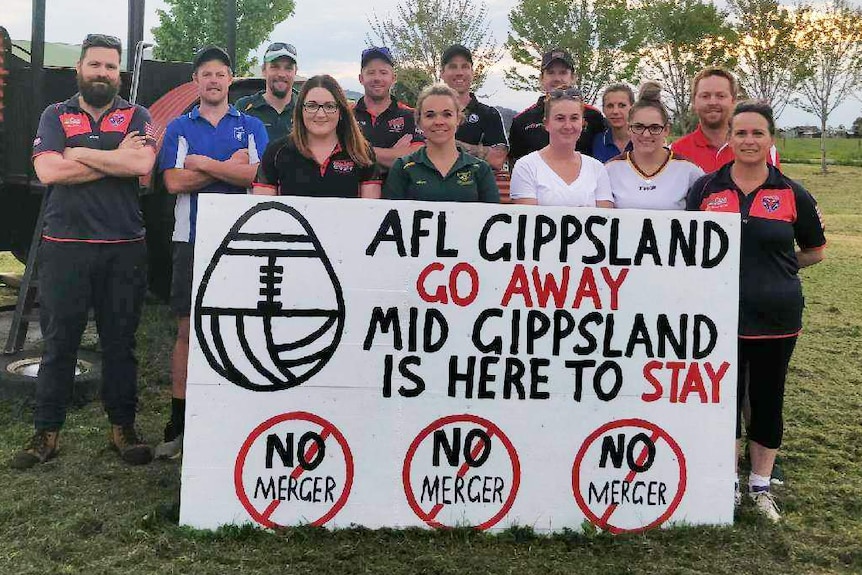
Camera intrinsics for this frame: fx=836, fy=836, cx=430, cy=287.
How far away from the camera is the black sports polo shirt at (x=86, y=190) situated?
3.95m

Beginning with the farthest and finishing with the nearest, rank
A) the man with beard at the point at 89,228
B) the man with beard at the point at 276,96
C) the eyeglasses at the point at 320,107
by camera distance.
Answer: the man with beard at the point at 276,96
the man with beard at the point at 89,228
the eyeglasses at the point at 320,107

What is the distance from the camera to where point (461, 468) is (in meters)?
3.38

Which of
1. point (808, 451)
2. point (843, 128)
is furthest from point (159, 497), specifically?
point (843, 128)

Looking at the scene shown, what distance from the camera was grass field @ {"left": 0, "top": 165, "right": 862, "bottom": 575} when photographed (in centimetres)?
305

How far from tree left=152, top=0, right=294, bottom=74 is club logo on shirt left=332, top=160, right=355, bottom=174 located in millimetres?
19571

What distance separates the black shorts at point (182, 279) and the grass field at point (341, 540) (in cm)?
78

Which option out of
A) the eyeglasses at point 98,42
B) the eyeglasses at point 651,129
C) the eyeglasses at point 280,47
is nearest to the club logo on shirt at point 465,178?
the eyeglasses at point 651,129

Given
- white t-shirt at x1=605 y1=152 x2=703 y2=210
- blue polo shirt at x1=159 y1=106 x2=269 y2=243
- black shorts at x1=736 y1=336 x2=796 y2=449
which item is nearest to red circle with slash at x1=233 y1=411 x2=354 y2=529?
blue polo shirt at x1=159 y1=106 x2=269 y2=243

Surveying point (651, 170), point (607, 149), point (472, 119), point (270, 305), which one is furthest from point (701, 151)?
point (270, 305)

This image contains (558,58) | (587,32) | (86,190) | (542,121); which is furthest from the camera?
(587,32)

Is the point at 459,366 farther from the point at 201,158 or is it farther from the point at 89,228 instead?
the point at 89,228

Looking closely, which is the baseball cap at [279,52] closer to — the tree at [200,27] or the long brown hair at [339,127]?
the long brown hair at [339,127]

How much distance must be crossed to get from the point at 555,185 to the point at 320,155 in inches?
41.2

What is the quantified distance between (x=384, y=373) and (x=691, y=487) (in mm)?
1345
